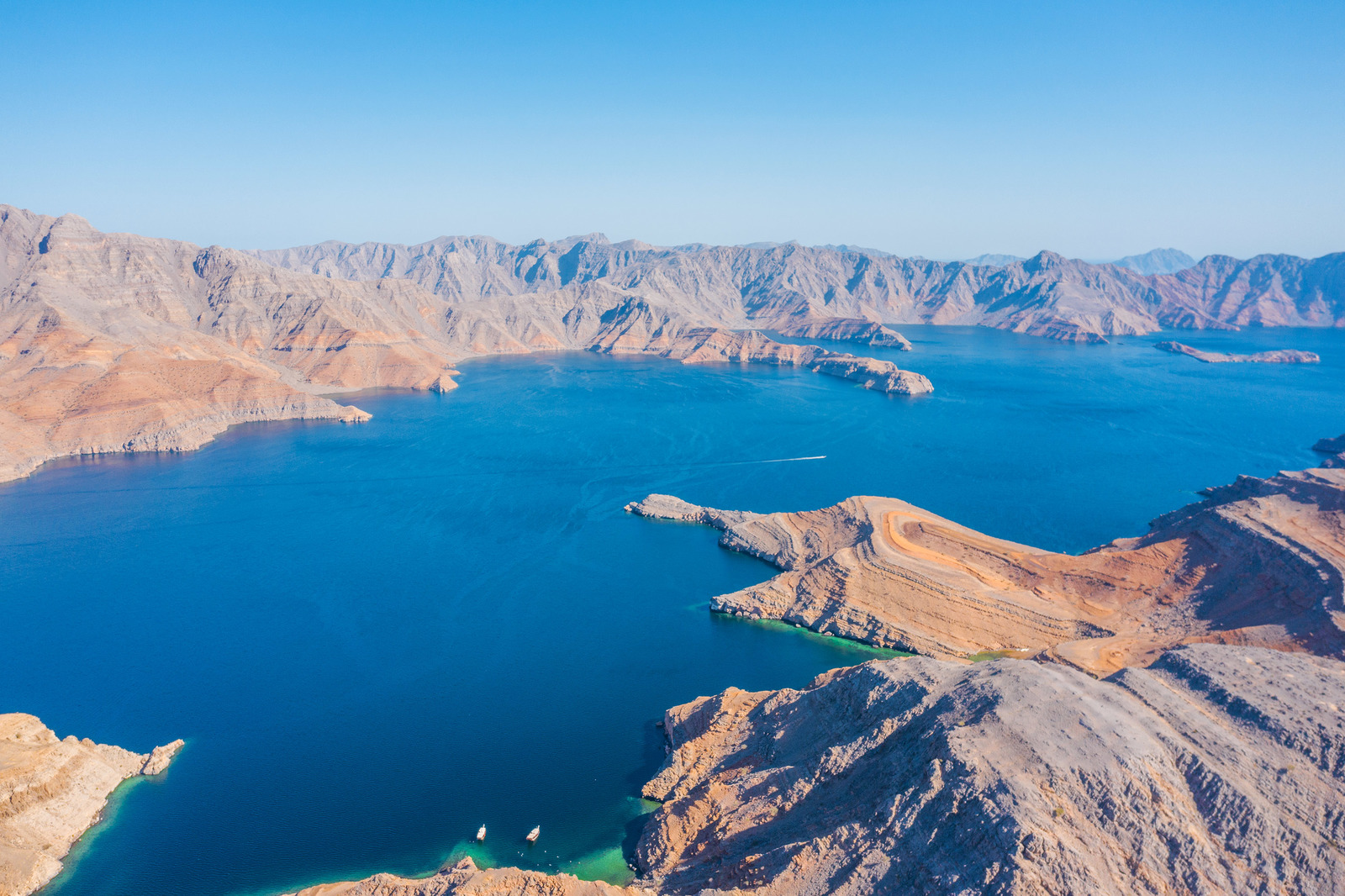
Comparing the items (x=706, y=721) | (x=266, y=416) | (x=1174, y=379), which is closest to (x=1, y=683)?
(x=706, y=721)

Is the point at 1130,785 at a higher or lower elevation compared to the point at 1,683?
higher

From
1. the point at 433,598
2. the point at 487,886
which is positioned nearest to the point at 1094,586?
the point at 487,886

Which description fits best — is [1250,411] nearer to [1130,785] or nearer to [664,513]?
[664,513]

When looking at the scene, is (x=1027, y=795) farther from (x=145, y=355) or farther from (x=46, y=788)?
(x=145, y=355)

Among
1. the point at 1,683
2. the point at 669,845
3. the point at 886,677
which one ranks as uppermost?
the point at 886,677

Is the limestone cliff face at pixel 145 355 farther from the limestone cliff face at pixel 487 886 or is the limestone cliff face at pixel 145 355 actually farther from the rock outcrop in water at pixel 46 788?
the limestone cliff face at pixel 487 886

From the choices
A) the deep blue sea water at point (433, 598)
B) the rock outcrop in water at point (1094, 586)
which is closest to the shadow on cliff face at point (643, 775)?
the deep blue sea water at point (433, 598)

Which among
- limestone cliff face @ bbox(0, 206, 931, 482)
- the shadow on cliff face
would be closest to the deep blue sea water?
the shadow on cliff face
